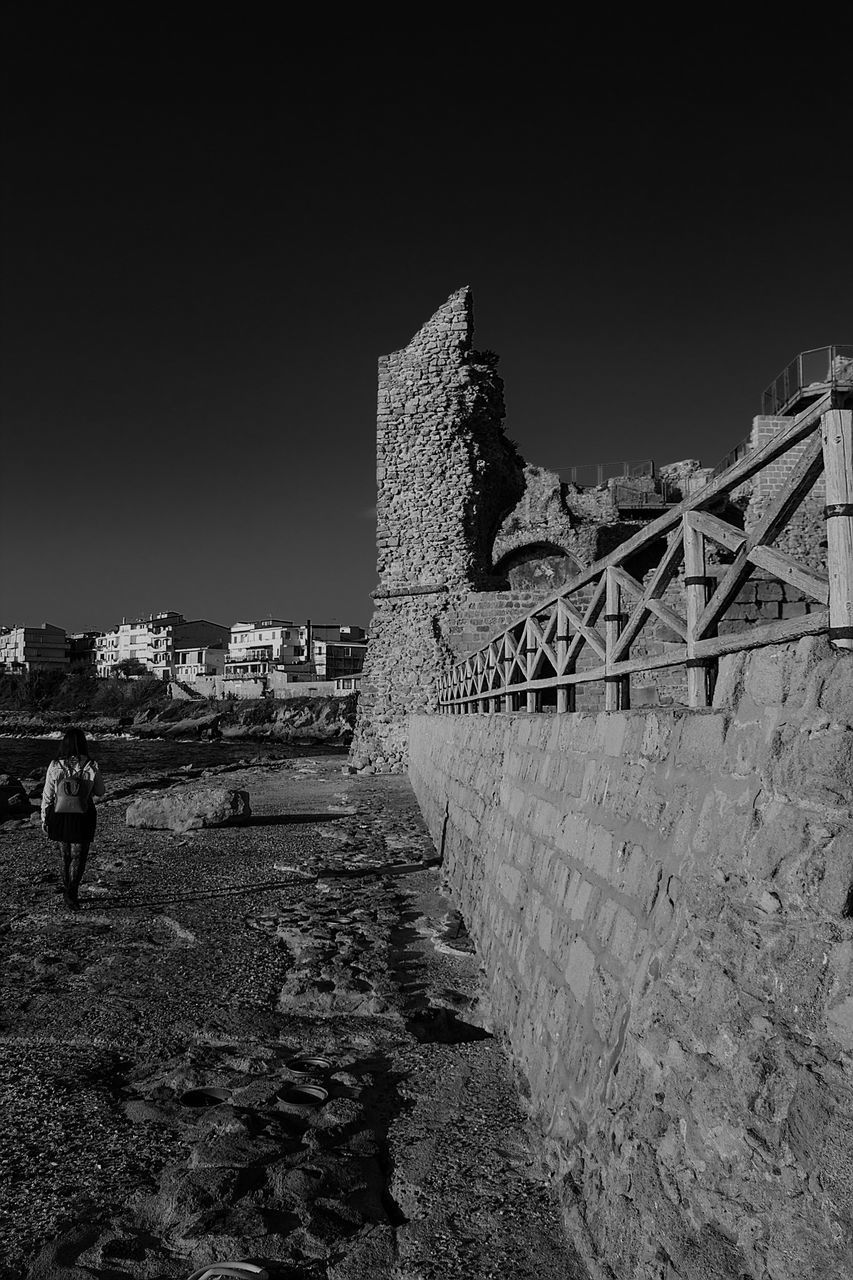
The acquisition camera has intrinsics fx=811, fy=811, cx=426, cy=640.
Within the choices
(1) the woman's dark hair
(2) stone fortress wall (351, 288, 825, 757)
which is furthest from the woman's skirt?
(2) stone fortress wall (351, 288, 825, 757)

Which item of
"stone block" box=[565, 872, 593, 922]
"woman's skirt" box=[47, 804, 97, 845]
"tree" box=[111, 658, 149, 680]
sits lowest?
"woman's skirt" box=[47, 804, 97, 845]

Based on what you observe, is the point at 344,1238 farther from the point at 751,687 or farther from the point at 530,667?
the point at 530,667

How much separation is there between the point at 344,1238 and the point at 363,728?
20.9m

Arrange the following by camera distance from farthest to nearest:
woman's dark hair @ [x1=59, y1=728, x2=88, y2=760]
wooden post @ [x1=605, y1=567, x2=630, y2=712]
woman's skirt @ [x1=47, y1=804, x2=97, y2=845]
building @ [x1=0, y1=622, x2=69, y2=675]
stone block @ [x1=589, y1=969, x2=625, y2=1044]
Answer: building @ [x1=0, y1=622, x2=69, y2=675] → woman's dark hair @ [x1=59, y1=728, x2=88, y2=760] → woman's skirt @ [x1=47, y1=804, x2=97, y2=845] → wooden post @ [x1=605, y1=567, x2=630, y2=712] → stone block @ [x1=589, y1=969, x2=625, y2=1044]

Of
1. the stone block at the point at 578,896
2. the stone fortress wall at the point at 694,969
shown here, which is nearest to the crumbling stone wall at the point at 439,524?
the stone fortress wall at the point at 694,969

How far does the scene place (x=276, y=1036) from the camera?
4602mm

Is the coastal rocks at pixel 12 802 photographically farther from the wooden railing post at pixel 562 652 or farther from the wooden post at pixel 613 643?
the wooden post at pixel 613 643

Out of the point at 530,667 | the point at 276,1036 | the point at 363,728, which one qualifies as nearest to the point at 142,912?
the point at 276,1036

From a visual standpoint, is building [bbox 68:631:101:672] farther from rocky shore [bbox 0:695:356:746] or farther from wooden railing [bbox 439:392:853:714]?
wooden railing [bbox 439:392:853:714]

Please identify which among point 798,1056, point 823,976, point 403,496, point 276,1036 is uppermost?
point 403,496

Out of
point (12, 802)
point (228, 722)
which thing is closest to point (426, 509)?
point (12, 802)

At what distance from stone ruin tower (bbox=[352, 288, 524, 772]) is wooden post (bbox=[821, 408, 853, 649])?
19.8 meters

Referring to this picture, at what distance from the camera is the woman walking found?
715 centimetres

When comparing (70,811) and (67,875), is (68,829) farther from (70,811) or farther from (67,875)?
(67,875)
